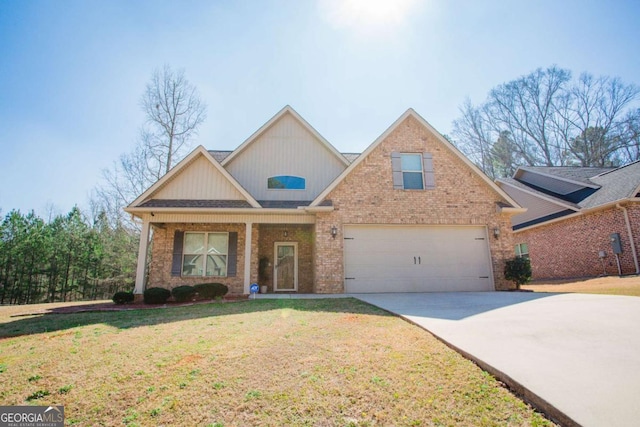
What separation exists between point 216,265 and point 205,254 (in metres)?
0.59

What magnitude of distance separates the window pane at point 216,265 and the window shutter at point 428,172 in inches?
313

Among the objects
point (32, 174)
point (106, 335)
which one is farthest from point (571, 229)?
point (32, 174)

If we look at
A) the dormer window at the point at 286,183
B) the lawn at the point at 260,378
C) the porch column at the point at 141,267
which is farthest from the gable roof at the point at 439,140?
the lawn at the point at 260,378

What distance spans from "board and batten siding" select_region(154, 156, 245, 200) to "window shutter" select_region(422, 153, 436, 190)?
21.9 ft

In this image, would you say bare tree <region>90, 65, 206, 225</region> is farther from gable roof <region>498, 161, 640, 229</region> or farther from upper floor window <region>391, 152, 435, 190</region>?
gable roof <region>498, 161, 640, 229</region>

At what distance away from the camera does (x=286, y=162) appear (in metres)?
13.2

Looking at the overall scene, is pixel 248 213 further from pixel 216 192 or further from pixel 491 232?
pixel 491 232

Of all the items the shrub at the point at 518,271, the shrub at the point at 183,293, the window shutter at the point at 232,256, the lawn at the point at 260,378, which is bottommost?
the lawn at the point at 260,378

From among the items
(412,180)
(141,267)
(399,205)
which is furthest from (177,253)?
(412,180)

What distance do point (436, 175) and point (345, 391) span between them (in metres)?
9.94

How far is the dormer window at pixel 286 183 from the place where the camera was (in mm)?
12961

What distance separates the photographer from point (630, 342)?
136 inches

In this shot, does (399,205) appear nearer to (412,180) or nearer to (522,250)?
(412,180)

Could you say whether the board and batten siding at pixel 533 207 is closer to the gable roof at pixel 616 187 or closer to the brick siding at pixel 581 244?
the brick siding at pixel 581 244
